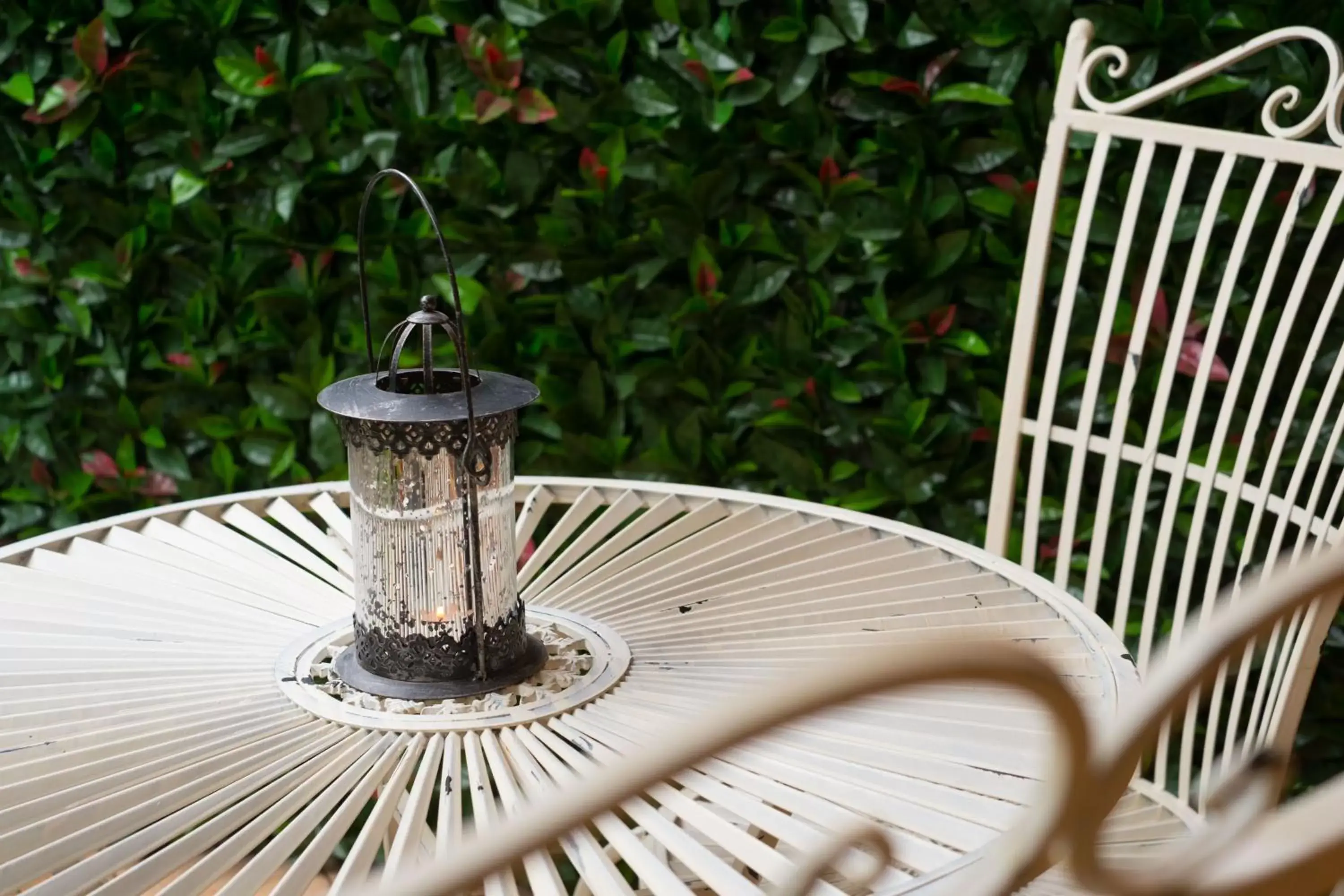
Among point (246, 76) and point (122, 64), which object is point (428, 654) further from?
point (122, 64)

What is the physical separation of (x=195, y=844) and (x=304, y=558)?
0.44m

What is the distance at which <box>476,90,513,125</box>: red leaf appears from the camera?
1.73m

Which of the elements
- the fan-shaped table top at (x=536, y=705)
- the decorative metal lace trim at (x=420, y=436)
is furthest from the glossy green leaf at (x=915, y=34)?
the decorative metal lace trim at (x=420, y=436)

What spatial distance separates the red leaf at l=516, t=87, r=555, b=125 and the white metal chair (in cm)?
68

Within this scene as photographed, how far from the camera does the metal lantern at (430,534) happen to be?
2.73 feet

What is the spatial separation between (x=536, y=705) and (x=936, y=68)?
110 centimetres

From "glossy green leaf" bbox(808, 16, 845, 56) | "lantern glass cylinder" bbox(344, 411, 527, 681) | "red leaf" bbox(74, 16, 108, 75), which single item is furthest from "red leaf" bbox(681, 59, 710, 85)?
"lantern glass cylinder" bbox(344, 411, 527, 681)

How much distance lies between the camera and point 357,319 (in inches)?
74.0

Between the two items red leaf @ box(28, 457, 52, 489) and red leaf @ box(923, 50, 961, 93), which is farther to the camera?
red leaf @ box(28, 457, 52, 489)

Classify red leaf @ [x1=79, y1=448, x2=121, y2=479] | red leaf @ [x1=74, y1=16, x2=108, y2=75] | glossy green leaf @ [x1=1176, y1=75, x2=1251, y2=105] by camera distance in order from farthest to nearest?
red leaf @ [x1=79, y1=448, x2=121, y2=479] < red leaf @ [x1=74, y1=16, x2=108, y2=75] < glossy green leaf @ [x1=1176, y1=75, x2=1251, y2=105]

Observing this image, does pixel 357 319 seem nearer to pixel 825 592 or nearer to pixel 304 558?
pixel 304 558

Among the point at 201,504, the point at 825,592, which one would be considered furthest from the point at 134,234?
the point at 825,592

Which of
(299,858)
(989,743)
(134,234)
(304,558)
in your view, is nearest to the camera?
(299,858)

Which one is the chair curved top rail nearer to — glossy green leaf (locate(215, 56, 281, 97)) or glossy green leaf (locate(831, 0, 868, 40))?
A: glossy green leaf (locate(831, 0, 868, 40))
